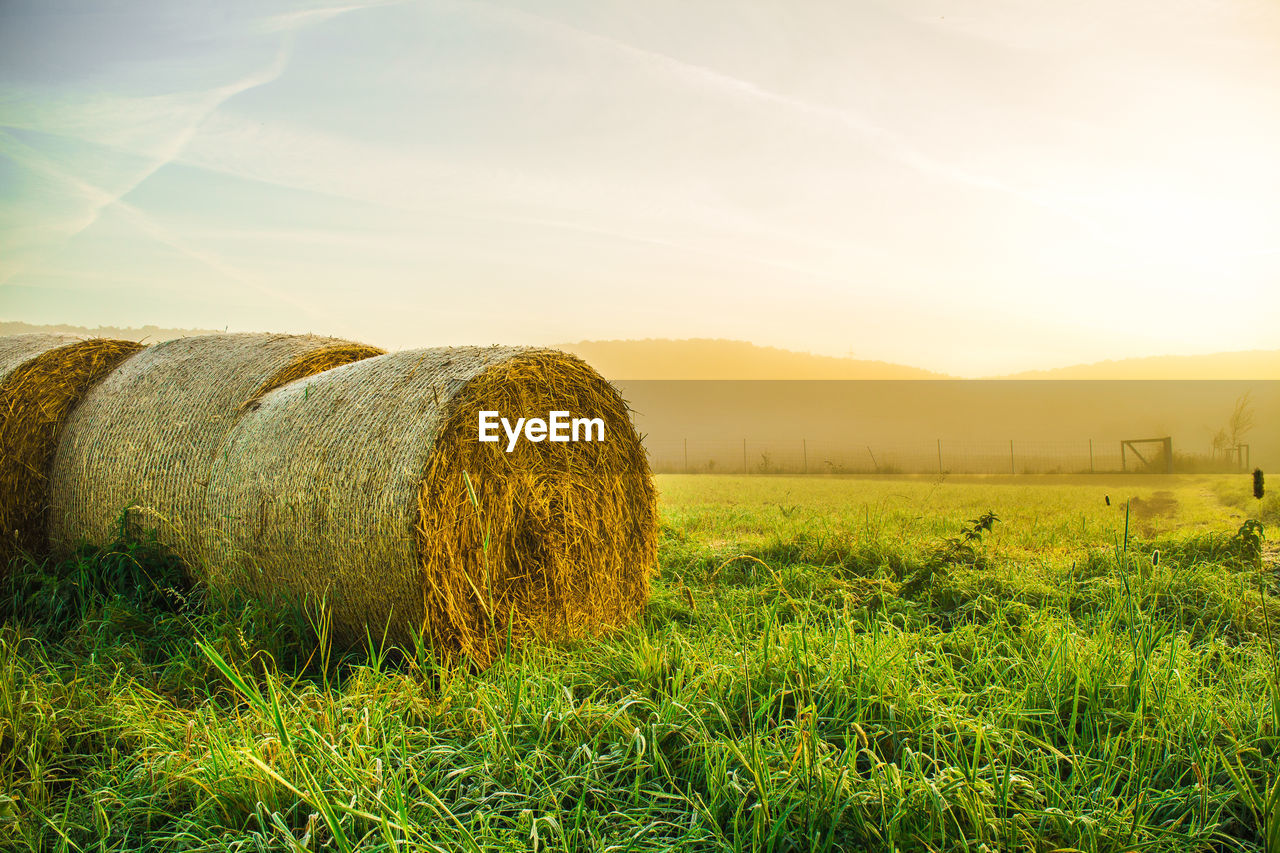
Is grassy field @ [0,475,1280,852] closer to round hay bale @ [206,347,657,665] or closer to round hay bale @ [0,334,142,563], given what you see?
round hay bale @ [206,347,657,665]

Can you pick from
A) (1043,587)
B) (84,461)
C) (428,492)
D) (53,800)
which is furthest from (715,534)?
(53,800)

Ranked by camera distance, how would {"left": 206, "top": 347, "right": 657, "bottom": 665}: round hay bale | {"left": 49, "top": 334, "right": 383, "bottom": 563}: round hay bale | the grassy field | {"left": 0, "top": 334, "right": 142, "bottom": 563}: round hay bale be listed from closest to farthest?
1. the grassy field
2. {"left": 206, "top": 347, "right": 657, "bottom": 665}: round hay bale
3. {"left": 49, "top": 334, "right": 383, "bottom": 563}: round hay bale
4. {"left": 0, "top": 334, "right": 142, "bottom": 563}: round hay bale

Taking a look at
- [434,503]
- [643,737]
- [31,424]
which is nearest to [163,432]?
[31,424]

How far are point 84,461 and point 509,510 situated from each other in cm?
363

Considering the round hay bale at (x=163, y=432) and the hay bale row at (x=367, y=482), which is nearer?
the hay bale row at (x=367, y=482)

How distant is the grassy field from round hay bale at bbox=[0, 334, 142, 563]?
901mm

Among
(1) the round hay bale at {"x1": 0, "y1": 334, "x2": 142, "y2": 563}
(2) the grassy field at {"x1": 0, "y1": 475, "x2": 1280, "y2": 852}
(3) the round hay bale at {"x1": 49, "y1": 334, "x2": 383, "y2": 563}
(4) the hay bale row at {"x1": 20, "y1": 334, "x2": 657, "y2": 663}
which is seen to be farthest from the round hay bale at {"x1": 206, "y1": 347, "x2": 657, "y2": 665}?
(1) the round hay bale at {"x1": 0, "y1": 334, "x2": 142, "y2": 563}

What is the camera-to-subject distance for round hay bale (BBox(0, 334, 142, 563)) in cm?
574

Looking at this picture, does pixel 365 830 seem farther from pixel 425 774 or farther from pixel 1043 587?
pixel 1043 587

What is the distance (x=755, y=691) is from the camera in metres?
3.11

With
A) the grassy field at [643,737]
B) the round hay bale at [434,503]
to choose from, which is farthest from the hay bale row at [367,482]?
the grassy field at [643,737]

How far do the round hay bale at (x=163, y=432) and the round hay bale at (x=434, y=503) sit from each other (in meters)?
0.44

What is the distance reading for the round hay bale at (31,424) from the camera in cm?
574

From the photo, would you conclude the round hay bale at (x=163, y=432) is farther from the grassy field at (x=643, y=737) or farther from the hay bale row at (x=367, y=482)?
the grassy field at (x=643, y=737)
